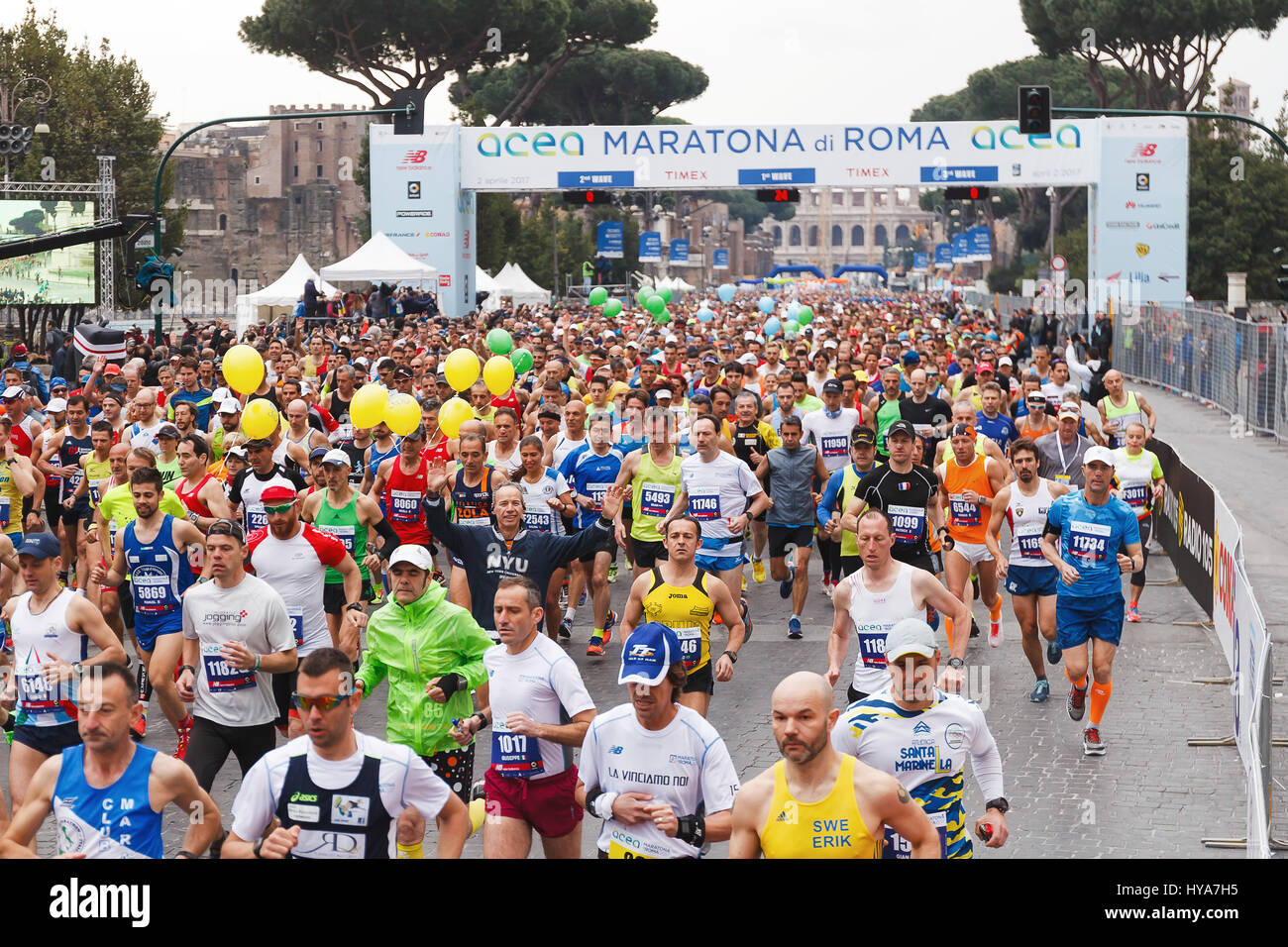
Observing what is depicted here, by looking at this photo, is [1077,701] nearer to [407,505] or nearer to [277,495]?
[407,505]

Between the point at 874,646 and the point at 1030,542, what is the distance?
128 inches

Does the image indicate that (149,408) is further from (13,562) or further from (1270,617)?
(1270,617)

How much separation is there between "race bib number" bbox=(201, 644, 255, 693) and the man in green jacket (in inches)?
26.1

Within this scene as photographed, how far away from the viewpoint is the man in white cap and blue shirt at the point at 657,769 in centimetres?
540

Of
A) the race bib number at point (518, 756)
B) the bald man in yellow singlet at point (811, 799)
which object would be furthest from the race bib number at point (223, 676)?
the bald man in yellow singlet at point (811, 799)

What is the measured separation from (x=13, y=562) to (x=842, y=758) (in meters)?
6.08

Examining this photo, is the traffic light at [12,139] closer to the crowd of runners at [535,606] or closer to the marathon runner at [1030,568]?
the crowd of runners at [535,606]

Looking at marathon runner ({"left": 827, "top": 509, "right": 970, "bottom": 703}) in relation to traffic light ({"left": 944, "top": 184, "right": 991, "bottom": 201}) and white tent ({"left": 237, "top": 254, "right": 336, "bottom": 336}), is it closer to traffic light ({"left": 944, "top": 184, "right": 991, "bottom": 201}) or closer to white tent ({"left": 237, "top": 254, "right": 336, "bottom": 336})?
white tent ({"left": 237, "top": 254, "right": 336, "bottom": 336})

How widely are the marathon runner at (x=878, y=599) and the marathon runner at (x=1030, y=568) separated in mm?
2821

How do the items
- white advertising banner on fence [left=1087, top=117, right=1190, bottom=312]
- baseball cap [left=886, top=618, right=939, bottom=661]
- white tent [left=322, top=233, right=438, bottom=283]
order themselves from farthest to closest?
white advertising banner on fence [left=1087, top=117, right=1190, bottom=312], white tent [left=322, top=233, right=438, bottom=283], baseball cap [left=886, top=618, right=939, bottom=661]

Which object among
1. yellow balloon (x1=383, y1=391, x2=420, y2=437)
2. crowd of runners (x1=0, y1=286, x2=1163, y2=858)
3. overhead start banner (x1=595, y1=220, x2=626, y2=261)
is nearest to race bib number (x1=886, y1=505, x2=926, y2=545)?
crowd of runners (x1=0, y1=286, x2=1163, y2=858)

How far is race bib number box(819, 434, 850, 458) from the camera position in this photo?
A: 14.3m

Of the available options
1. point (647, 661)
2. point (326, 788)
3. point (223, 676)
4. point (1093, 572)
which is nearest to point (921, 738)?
point (647, 661)

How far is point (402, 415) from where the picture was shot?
42.2 feet
